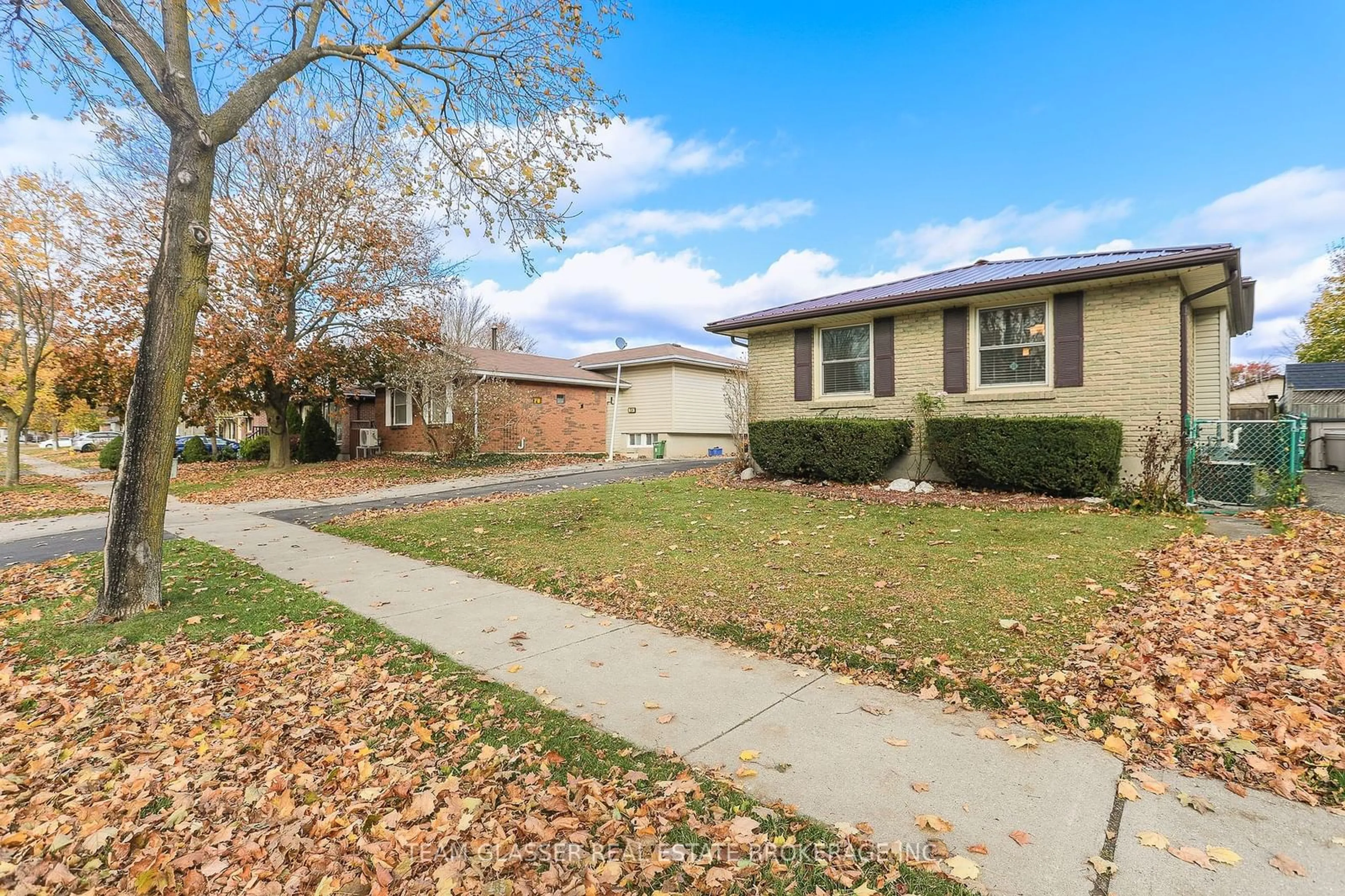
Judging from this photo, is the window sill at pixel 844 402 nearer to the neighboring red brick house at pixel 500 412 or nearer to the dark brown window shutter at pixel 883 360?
the dark brown window shutter at pixel 883 360

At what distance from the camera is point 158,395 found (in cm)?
486

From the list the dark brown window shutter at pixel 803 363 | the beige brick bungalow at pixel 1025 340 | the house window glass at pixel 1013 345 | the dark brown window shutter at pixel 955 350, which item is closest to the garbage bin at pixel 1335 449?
the beige brick bungalow at pixel 1025 340

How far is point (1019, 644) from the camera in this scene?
388cm

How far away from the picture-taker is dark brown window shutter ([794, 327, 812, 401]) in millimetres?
12297

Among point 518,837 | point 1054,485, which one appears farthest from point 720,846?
point 1054,485

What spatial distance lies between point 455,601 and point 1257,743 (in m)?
5.39

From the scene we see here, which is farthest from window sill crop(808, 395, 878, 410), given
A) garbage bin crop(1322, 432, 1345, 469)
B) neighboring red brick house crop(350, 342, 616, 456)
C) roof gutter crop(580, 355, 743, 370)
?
garbage bin crop(1322, 432, 1345, 469)

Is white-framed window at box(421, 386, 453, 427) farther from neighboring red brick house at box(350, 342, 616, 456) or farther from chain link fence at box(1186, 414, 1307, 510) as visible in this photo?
chain link fence at box(1186, 414, 1307, 510)

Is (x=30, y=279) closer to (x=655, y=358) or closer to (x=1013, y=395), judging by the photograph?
(x=655, y=358)

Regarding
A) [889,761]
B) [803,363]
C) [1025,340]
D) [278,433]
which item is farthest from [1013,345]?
[278,433]

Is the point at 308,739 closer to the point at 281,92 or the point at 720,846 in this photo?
the point at 720,846

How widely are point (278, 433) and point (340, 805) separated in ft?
67.1

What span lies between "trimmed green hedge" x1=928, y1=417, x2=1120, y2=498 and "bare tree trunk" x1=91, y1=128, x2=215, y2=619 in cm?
975

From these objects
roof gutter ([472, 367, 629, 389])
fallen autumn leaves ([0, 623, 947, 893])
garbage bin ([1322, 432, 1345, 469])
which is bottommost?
fallen autumn leaves ([0, 623, 947, 893])
